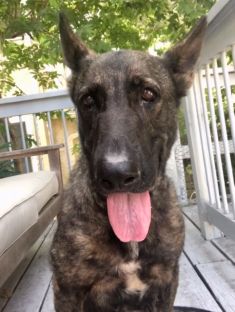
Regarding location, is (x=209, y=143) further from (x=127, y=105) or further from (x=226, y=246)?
(x=127, y=105)

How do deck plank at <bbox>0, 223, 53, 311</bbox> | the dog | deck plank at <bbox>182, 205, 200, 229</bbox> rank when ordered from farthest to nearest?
deck plank at <bbox>182, 205, 200, 229</bbox> < deck plank at <bbox>0, 223, 53, 311</bbox> < the dog

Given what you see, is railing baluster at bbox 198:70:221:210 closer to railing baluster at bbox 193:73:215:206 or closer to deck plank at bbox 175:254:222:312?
railing baluster at bbox 193:73:215:206

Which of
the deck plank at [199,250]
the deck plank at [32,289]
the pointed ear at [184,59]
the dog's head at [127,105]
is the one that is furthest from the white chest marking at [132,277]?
the deck plank at [199,250]

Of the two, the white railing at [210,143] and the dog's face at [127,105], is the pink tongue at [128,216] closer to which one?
the dog's face at [127,105]

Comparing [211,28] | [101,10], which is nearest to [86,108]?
[211,28]

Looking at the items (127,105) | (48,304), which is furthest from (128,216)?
(48,304)

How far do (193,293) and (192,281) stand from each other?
0.17 m

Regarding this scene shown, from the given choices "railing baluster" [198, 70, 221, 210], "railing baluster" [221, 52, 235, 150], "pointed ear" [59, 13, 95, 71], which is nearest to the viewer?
"pointed ear" [59, 13, 95, 71]

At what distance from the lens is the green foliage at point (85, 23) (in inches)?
196

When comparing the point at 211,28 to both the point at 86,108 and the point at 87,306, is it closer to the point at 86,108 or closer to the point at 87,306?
the point at 86,108

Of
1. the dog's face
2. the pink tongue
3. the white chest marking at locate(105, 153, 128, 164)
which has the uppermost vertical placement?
the dog's face

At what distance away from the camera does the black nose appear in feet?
5.07

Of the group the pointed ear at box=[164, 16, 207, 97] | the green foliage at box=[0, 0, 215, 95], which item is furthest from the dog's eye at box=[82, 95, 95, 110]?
the green foliage at box=[0, 0, 215, 95]

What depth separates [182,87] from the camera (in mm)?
2090
